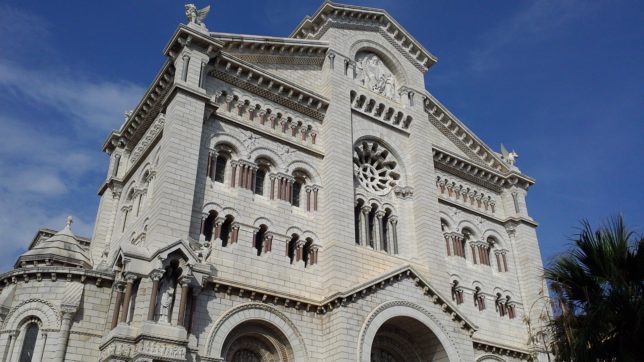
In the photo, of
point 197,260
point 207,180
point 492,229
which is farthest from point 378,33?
point 197,260

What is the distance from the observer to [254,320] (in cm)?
2147

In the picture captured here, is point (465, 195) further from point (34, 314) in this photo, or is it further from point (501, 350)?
point (34, 314)

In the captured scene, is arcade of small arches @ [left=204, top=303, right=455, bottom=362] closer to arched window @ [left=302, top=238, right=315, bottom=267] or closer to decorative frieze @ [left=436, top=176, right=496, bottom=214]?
arched window @ [left=302, top=238, right=315, bottom=267]

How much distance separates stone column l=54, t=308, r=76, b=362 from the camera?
18969mm

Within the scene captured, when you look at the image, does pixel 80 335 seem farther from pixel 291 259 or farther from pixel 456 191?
pixel 456 191

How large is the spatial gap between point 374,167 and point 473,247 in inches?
276

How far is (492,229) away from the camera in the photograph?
32781 millimetres

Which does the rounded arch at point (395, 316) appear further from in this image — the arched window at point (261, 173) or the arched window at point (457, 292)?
the arched window at point (261, 173)

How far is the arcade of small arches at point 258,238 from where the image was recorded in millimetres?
22422

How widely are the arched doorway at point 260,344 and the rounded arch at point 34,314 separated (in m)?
6.08

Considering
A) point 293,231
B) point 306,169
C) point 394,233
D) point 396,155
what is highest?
point 396,155

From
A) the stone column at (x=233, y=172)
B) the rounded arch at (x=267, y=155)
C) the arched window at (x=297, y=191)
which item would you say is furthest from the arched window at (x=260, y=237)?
the rounded arch at (x=267, y=155)

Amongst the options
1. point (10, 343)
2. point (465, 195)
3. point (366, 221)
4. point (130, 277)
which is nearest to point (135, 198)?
point (130, 277)

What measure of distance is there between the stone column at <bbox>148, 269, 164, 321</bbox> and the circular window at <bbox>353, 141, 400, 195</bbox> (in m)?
11.6
